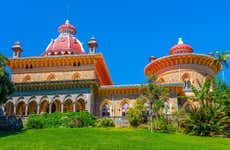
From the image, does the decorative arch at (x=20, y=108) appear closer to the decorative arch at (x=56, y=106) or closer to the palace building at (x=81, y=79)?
the palace building at (x=81, y=79)

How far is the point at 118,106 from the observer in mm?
42688

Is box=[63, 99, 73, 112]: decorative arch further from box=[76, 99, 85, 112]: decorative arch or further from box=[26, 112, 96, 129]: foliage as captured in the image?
box=[26, 112, 96, 129]: foliage

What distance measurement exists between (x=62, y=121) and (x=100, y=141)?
11.9 metres

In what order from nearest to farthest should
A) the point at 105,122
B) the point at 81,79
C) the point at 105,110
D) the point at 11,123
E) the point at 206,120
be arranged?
the point at 206,120
the point at 105,122
the point at 11,123
the point at 81,79
the point at 105,110

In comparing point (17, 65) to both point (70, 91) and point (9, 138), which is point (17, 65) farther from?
point (9, 138)

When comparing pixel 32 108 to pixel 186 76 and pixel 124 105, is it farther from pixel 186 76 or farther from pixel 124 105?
pixel 186 76

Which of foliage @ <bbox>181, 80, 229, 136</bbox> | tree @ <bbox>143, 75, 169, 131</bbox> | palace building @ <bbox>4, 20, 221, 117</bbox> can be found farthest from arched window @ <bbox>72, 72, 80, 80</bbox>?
foliage @ <bbox>181, 80, 229, 136</bbox>

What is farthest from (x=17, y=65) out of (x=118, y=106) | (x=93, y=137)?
(x=93, y=137)

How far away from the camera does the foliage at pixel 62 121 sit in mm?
35781

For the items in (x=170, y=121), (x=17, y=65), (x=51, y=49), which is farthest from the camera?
(x=51, y=49)

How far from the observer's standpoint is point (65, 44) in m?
50.2

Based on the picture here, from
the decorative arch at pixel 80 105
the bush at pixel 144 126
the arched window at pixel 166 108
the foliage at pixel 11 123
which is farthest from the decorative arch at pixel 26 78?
the arched window at pixel 166 108

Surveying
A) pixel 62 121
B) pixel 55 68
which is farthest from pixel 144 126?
pixel 55 68

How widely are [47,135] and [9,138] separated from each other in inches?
113
